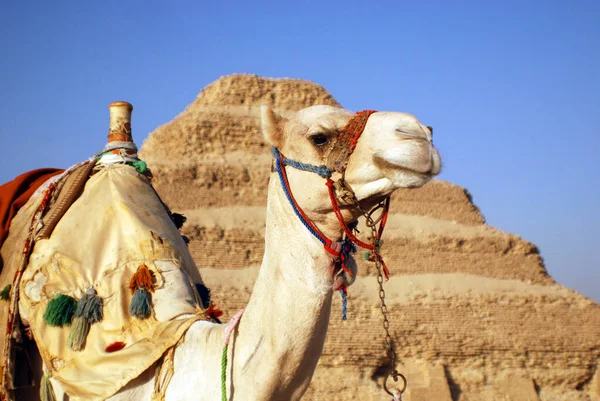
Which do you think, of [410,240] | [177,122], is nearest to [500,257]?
[410,240]

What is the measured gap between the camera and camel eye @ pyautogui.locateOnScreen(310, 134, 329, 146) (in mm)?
2969

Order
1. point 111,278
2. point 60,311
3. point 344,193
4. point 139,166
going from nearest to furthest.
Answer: point 344,193, point 60,311, point 111,278, point 139,166

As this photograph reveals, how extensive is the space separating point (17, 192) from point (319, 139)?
2.28 meters

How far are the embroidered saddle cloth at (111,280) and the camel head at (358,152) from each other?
75cm

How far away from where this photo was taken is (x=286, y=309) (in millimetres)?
2904

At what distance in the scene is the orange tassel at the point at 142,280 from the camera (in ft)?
11.7

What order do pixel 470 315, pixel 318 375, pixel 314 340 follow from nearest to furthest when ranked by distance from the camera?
pixel 314 340
pixel 318 375
pixel 470 315

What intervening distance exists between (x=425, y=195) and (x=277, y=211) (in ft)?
127

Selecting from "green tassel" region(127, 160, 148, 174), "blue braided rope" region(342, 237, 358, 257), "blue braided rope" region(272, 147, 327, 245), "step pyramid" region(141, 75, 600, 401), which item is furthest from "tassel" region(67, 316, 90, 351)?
"step pyramid" region(141, 75, 600, 401)

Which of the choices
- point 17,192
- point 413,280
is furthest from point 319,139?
point 413,280

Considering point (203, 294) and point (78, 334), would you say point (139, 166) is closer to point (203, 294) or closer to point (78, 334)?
point (203, 294)

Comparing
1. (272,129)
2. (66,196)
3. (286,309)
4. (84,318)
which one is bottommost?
(286,309)

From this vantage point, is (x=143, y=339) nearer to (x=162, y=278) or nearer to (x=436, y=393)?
(x=162, y=278)

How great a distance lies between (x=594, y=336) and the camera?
117 feet
